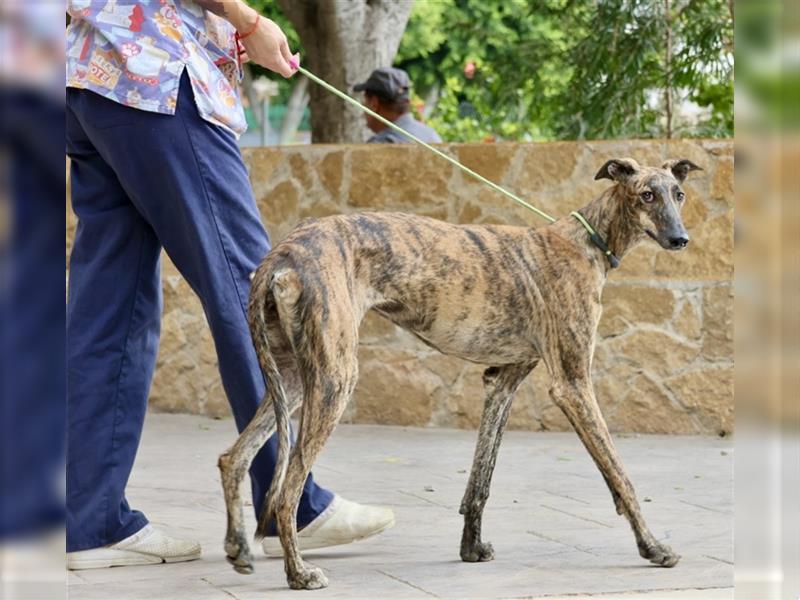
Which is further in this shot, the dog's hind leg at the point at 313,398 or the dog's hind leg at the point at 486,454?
the dog's hind leg at the point at 486,454

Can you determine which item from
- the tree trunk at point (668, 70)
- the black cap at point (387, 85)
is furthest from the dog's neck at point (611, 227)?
the tree trunk at point (668, 70)

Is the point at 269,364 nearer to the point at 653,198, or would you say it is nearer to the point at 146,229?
the point at 146,229

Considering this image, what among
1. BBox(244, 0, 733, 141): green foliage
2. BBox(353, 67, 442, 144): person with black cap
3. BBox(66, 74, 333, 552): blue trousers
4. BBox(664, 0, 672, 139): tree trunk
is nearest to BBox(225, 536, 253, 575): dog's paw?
BBox(66, 74, 333, 552): blue trousers

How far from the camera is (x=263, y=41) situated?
399cm

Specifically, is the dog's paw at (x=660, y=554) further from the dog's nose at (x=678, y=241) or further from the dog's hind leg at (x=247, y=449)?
the dog's hind leg at (x=247, y=449)

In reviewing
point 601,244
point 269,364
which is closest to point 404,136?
point 601,244

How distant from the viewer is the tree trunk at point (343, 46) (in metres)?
9.41

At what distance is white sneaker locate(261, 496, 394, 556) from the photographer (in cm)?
426

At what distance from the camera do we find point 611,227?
436 centimetres

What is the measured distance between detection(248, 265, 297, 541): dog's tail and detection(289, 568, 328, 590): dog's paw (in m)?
0.16

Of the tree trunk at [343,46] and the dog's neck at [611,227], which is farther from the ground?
the tree trunk at [343,46]

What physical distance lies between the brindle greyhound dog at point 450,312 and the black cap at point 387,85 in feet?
13.8

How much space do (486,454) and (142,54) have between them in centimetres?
169

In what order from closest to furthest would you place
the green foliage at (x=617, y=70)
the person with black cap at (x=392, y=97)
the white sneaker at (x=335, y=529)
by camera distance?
the white sneaker at (x=335, y=529) < the person with black cap at (x=392, y=97) < the green foliage at (x=617, y=70)
